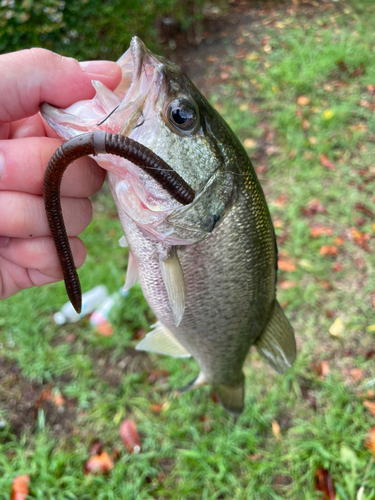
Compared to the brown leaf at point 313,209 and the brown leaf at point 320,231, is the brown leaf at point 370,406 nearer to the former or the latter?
the brown leaf at point 320,231

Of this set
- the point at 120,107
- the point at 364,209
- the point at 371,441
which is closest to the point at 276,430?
the point at 371,441

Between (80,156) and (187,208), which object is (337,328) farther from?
(80,156)

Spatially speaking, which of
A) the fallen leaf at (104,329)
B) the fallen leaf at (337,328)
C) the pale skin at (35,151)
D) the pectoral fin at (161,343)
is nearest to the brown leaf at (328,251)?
the fallen leaf at (337,328)

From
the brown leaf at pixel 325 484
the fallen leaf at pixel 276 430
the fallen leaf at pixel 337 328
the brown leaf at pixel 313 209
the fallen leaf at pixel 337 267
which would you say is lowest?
the fallen leaf at pixel 276 430

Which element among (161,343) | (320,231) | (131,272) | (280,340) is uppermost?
(131,272)

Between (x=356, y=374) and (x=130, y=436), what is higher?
(x=356, y=374)
